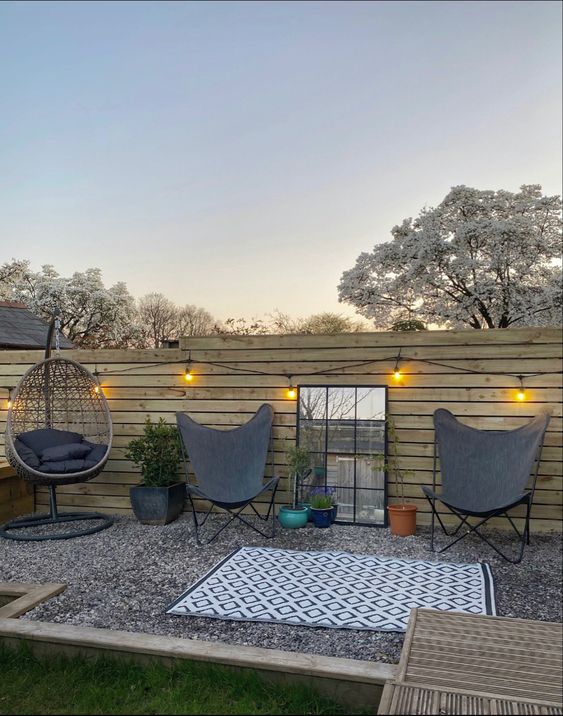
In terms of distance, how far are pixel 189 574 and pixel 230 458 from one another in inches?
49.7

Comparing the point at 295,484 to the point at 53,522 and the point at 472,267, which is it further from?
the point at 472,267

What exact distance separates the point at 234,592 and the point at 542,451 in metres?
2.75

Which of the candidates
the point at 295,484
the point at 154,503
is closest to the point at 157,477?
the point at 154,503

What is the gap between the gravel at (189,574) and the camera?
8.84 feet

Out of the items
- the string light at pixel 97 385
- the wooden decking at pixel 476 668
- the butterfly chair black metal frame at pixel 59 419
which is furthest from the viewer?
the string light at pixel 97 385

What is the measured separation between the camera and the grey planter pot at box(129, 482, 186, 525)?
16.2 feet

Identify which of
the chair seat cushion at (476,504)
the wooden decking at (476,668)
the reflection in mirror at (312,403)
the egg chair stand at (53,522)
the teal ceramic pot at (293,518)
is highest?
the reflection in mirror at (312,403)

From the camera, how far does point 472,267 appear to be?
1571 cm

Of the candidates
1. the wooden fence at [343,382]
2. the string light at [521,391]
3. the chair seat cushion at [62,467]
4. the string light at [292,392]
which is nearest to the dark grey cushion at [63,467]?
the chair seat cushion at [62,467]

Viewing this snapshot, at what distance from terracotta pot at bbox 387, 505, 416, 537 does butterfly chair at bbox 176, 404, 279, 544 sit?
0.98 metres

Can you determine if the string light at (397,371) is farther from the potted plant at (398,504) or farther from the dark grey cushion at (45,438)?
the dark grey cushion at (45,438)

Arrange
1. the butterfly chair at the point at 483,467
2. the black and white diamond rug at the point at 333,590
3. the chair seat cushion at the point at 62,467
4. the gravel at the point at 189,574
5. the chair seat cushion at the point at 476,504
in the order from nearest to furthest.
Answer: the gravel at the point at 189,574 → the black and white diamond rug at the point at 333,590 → the chair seat cushion at the point at 476,504 → the butterfly chair at the point at 483,467 → the chair seat cushion at the point at 62,467

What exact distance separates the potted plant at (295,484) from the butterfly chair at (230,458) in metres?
0.15

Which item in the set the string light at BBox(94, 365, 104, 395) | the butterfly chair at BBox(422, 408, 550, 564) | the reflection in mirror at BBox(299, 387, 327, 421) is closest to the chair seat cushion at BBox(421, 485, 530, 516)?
the butterfly chair at BBox(422, 408, 550, 564)
